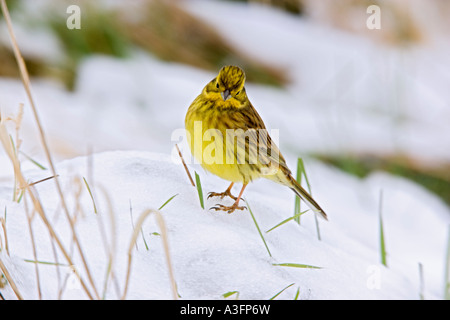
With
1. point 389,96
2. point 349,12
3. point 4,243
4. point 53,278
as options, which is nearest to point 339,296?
point 53,278

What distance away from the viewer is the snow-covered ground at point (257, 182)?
1387 mm

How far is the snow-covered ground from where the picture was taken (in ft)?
4.55

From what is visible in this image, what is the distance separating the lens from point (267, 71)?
4.26m

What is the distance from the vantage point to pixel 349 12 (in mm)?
4684

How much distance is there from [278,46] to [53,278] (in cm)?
331

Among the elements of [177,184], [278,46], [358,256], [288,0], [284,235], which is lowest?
[358,256]

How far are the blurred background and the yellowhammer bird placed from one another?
4.39 ft

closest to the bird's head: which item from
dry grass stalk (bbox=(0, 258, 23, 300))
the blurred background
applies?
dry grass stalk (bbox=(0, 258, 23, 300))

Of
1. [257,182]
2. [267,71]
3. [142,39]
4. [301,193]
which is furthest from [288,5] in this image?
[301,193]

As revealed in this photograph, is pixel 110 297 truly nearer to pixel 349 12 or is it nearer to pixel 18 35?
pixel 18 35

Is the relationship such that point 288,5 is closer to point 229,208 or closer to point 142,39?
point 142,39

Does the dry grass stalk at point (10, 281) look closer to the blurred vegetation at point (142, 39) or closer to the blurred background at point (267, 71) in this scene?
the blurred background at point (267, 71)
